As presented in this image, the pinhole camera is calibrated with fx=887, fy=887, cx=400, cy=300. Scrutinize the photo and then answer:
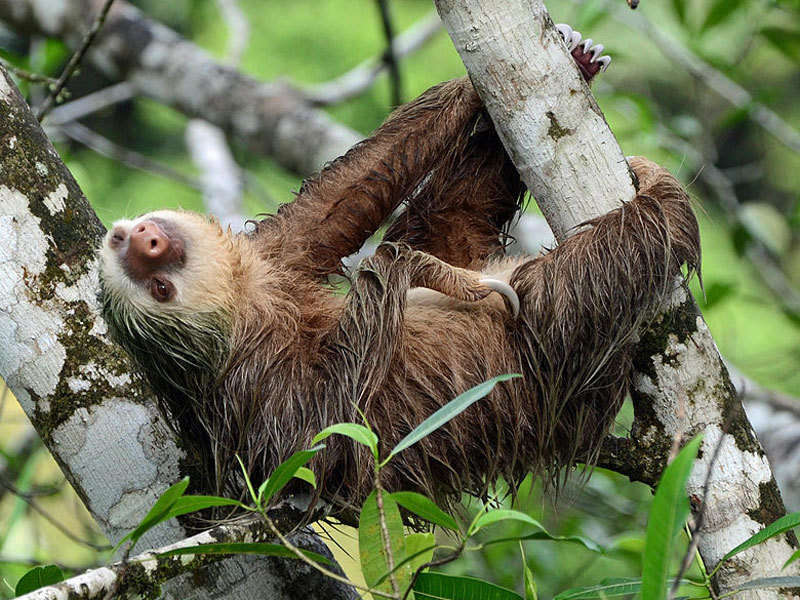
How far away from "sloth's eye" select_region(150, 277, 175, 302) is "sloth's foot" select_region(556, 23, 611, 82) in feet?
5.29

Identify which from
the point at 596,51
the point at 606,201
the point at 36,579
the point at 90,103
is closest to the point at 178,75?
the point at 90,103

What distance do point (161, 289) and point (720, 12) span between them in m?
3.80

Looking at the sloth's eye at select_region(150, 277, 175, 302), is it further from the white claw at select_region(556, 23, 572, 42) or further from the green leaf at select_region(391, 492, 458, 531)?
the white claw at select_region(556, 23, 572, 42)

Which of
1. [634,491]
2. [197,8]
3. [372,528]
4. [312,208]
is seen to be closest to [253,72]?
[197,8]

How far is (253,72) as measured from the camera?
11.8 metres

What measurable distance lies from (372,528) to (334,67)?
9.84 meters

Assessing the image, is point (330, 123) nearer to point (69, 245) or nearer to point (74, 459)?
point (69, 245)

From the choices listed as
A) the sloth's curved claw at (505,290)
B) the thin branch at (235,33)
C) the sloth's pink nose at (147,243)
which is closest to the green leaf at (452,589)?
the sloth's curved claw at (505,290)

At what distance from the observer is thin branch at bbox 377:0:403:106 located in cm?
539

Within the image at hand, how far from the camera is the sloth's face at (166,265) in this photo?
114 inches

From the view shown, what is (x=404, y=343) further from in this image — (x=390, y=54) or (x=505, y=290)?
(x=390, y=54)

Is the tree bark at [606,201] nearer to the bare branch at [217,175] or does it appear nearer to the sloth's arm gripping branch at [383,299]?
the sloth's arm gripping branch at [383,299]

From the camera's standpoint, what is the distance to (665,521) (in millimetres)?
1574

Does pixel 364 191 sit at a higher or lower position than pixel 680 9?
lower
